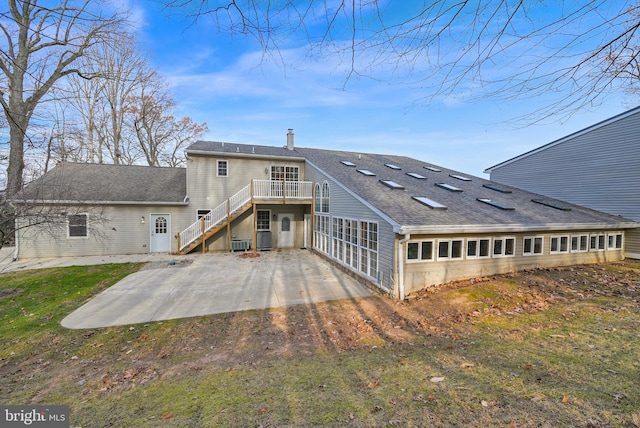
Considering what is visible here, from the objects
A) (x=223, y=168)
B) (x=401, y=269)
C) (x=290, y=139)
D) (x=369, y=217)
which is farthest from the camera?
(x=290, y=139)

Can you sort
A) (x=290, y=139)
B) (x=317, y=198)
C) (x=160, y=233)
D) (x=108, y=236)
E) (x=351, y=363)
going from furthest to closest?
(x=290, y=139)
(x=160, y=233)
(x=317, y=198)
(x=108, y=236)
(x=351, y=363)

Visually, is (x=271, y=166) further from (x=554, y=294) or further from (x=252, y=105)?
(x=554, y=294)

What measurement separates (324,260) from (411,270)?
5.31m

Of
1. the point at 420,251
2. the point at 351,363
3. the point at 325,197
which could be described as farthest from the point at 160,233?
the point at 351,363

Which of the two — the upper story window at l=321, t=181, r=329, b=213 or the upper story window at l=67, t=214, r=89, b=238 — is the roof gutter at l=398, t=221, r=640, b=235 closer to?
the upper story window at l=321, t=181, r=329, b=213

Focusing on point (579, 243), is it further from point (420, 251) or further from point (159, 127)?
point (159, 127)

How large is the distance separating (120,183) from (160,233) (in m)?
3.60

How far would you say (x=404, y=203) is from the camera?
27.1 feet

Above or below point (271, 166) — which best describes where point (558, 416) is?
below

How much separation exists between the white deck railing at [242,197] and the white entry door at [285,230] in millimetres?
1713

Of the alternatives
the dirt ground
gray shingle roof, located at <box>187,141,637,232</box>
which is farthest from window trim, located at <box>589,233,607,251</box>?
the dirt ground

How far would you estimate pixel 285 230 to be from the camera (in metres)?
15.1

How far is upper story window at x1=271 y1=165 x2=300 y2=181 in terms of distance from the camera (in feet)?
49.4

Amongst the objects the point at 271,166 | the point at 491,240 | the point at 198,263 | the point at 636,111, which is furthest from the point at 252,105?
the point at 636,111
